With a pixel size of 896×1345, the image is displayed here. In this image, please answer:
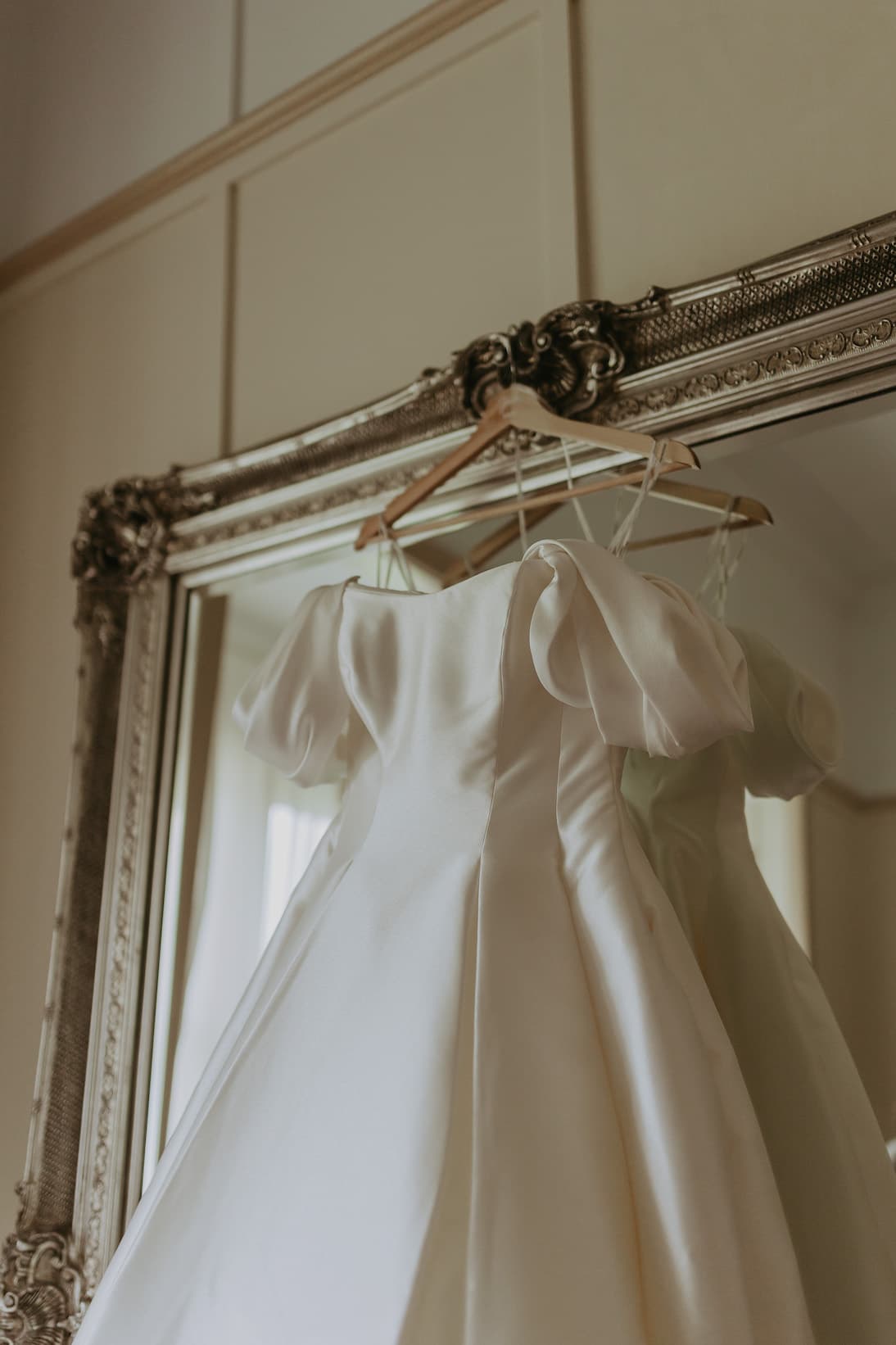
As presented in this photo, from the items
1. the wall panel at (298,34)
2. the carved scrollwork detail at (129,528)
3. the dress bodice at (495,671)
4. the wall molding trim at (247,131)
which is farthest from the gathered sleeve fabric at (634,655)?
the wall panel at (298,34)

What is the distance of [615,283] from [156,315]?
2.41ft

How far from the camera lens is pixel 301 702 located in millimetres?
1082

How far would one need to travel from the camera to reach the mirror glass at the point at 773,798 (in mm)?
968

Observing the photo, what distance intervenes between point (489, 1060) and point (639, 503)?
495mm

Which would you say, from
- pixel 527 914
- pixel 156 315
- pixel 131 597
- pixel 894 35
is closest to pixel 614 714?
pixel 527 914

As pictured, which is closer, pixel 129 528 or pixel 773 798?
pixel 773 798

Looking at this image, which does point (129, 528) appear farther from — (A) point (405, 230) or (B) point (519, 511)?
(B) point (519, 511)

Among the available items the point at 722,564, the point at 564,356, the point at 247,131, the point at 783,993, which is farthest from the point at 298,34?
the point at 783,993

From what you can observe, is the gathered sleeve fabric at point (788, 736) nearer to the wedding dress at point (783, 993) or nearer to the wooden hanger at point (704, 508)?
the wedding dress at point (783, 993)

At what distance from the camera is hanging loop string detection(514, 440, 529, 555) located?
119 cm

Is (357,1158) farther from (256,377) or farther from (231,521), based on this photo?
(256,377)

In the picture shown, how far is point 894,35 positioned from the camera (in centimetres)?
112

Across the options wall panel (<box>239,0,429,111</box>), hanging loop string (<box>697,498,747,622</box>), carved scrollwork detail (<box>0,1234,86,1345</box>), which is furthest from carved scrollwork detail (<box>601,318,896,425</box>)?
carved scrollwork detail (<box>0,1234,86,1345</box>)

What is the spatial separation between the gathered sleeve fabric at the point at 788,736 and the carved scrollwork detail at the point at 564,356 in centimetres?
34
